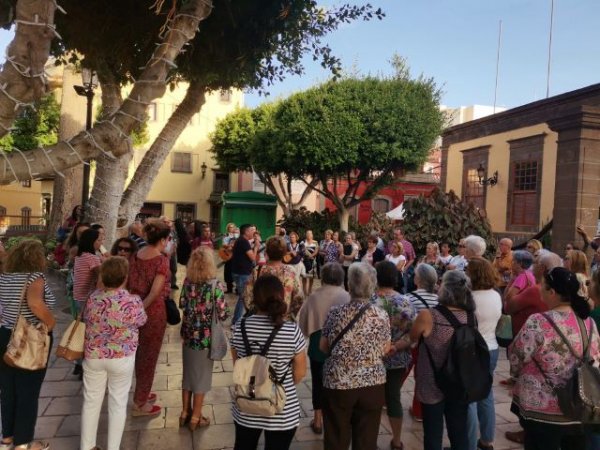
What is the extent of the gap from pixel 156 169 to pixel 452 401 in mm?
6614

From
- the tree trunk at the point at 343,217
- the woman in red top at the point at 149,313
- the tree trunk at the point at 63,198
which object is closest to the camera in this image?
the woman in red top at the point at 149,313

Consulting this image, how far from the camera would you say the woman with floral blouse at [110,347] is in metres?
3.36

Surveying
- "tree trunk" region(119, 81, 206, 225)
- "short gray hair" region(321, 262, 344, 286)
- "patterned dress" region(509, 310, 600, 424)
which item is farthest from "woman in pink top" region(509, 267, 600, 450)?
"tree trunk" region(119, 81, 206, 225)

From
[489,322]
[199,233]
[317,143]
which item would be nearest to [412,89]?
[317,143]

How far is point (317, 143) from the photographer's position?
18.7 meters

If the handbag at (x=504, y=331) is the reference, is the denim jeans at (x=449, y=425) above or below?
below

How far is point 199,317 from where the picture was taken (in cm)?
404

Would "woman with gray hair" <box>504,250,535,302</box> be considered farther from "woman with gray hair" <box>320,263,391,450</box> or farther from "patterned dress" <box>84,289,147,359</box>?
"patterned dress" <box>84,289,147,359</box>

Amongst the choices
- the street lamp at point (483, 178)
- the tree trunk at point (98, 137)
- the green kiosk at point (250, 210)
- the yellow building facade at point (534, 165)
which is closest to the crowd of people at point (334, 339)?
the tree trunk at point (98, 137)

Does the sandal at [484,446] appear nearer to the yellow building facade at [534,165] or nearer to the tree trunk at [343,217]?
the yellow building facade at [534,165]

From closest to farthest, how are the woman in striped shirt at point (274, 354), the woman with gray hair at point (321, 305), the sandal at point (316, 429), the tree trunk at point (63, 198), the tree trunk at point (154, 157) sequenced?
the woman in striped shirt at point (274, 354) < the woman with gray hair at point (321, 305) < the sandal at point (316, 429) < the tree trunk at point (154, 157) < the tree trunk at point (63, 198)

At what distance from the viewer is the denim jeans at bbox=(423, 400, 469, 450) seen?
10.7 feet

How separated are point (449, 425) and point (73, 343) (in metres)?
2.80

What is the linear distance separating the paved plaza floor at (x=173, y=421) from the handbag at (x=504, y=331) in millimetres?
980
